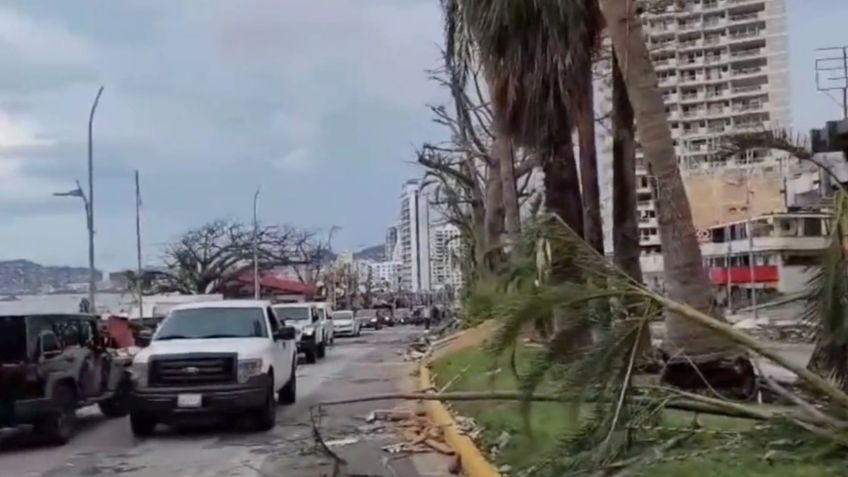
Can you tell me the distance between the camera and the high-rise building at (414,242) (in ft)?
322

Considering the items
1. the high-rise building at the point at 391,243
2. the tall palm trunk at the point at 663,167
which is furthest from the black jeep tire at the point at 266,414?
the high-rise building at the point at 391,243

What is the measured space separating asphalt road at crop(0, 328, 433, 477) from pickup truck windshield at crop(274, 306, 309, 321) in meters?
17.4

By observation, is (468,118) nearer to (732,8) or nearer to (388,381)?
(388,381)

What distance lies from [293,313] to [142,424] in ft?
73.3

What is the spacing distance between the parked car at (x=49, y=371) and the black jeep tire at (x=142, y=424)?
89cm

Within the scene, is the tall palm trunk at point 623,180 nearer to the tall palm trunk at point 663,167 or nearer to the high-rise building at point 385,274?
the tall palm trunk at point 663,167

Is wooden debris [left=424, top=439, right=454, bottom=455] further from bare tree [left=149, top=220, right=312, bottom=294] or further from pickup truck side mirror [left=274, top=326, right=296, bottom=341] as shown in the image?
bare tree [left=149, top=220, right=312, bottom=294]

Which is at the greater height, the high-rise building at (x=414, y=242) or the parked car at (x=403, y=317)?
the high-rise building at (x=414, y=242)

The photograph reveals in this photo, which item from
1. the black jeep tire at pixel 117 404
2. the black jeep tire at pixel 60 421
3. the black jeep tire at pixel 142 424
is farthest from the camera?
the black jeep tire at pixel 117 404

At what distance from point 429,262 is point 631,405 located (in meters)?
106

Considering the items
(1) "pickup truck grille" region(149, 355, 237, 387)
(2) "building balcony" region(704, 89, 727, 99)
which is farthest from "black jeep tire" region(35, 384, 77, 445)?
(2) "building balcony" region(704, 89, 727, 99)

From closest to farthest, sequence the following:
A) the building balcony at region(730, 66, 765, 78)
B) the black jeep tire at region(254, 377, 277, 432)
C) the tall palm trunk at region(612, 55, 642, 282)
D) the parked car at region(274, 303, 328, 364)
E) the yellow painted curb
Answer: the yellow painted curb
the black jeep tire at region(254, 377, 277, 432)
the tall palm trunk at region(612, 55, 642, 282)
the parked car at region(274, 303, 328, 364)
the building balcony at region(730, 66, 765, 78)

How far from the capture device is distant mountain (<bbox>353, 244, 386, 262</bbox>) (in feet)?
573

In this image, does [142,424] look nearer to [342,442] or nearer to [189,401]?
[189,401]
